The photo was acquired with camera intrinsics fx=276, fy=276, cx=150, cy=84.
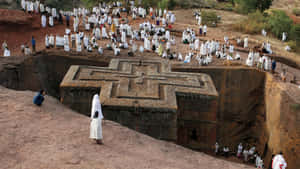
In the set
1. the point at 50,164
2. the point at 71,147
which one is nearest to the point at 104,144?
the point at 71,147

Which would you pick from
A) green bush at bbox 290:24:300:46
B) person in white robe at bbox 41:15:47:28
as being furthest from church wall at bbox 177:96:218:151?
green bush at bbox 290:24:300:46

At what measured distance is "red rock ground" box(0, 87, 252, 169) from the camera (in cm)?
583

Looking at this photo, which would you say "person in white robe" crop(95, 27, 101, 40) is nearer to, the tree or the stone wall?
the stone wall

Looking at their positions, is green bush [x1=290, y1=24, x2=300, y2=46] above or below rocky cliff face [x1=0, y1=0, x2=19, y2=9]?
below

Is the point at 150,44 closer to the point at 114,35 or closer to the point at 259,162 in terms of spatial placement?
the point at 114,35

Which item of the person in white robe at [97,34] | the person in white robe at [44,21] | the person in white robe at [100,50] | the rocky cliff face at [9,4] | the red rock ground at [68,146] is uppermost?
Answer: the rocky cliff face at [9,4]

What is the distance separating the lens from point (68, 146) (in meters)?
6.55

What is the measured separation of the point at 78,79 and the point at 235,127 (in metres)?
10.3

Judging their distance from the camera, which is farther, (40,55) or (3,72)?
(40,55)

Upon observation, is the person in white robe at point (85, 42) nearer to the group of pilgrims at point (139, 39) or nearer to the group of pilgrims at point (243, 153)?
the group of pilgrims at point (139, 39)

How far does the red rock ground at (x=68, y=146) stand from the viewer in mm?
5826

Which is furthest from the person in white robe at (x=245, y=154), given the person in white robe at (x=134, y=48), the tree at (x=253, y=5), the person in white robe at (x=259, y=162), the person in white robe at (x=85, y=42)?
the tree at (x=253, y=5)

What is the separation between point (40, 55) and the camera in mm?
15688

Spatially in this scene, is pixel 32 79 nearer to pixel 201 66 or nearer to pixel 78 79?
pixel 78 79
